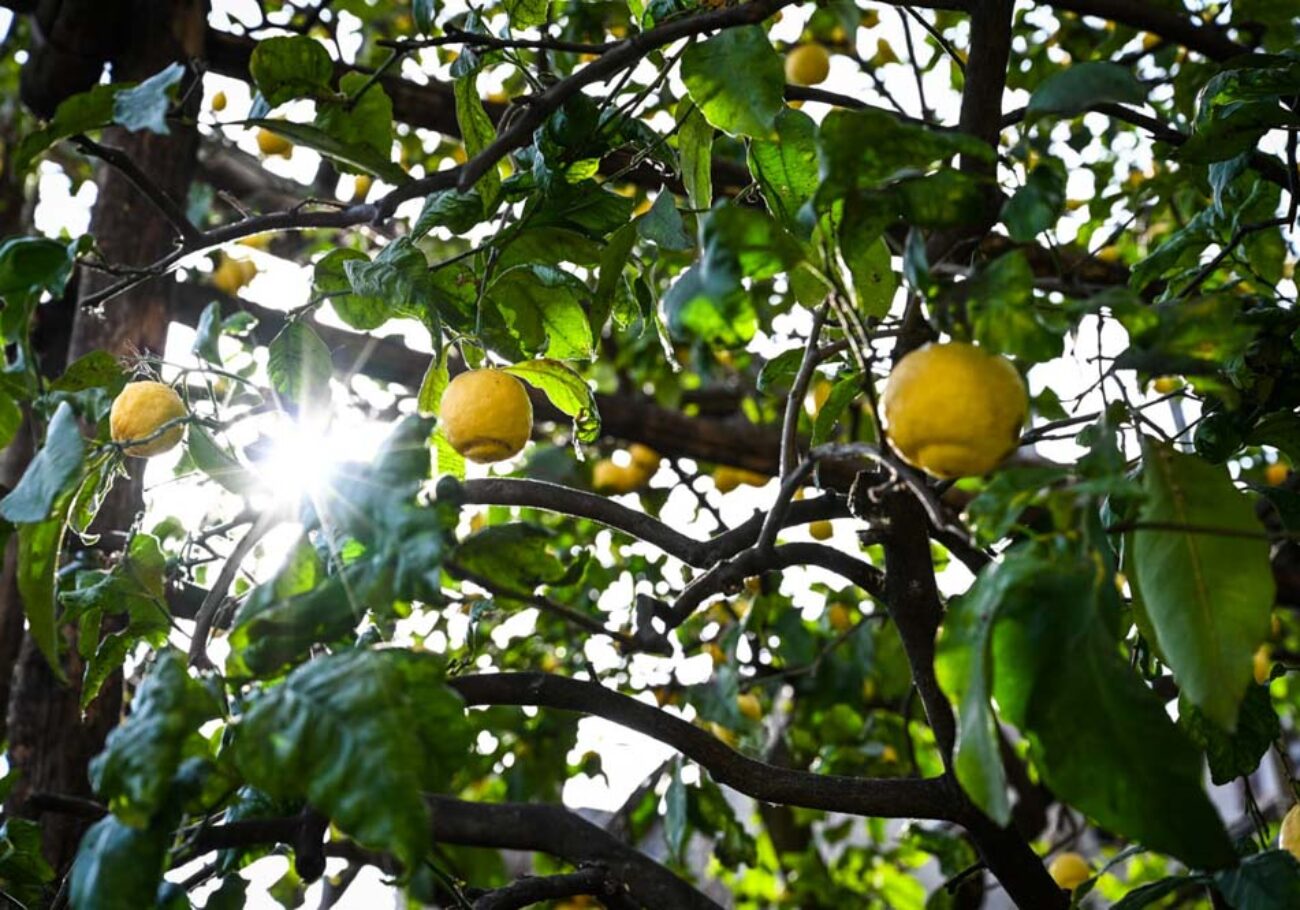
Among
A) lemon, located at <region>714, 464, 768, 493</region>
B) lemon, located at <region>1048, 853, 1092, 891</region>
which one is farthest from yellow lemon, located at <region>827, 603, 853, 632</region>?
lemon, located at <region>1048, 853, 1092, 891</region>

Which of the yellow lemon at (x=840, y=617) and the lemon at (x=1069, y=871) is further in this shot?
the yellow lemon at (x=840, y=617)

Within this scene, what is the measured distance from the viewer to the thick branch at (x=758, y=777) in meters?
1.01

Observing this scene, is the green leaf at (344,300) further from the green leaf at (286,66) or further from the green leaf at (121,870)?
the green leaf at (121,870)

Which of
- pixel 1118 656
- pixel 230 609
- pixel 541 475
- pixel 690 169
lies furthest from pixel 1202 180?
pixel 541 475

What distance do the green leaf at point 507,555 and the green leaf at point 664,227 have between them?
0.29 meters

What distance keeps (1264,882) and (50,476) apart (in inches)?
33.6

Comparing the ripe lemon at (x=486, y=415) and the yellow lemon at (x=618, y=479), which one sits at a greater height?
the yellow lemon at (x=618, y=479)

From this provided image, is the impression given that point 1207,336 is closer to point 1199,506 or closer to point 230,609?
point 1199,506

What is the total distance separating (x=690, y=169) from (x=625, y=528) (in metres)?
0.32

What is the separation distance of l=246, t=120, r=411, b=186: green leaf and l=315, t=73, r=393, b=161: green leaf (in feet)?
0.06

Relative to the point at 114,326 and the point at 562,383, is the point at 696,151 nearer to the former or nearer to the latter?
the point at 562,383

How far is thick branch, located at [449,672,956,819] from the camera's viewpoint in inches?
39.8

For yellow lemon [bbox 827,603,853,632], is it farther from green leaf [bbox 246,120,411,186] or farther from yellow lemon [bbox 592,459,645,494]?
green leaf [bbox 246,120,411,186]

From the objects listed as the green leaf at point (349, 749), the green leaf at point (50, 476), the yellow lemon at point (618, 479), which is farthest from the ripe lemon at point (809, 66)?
the green leaf at point (349, 749)
